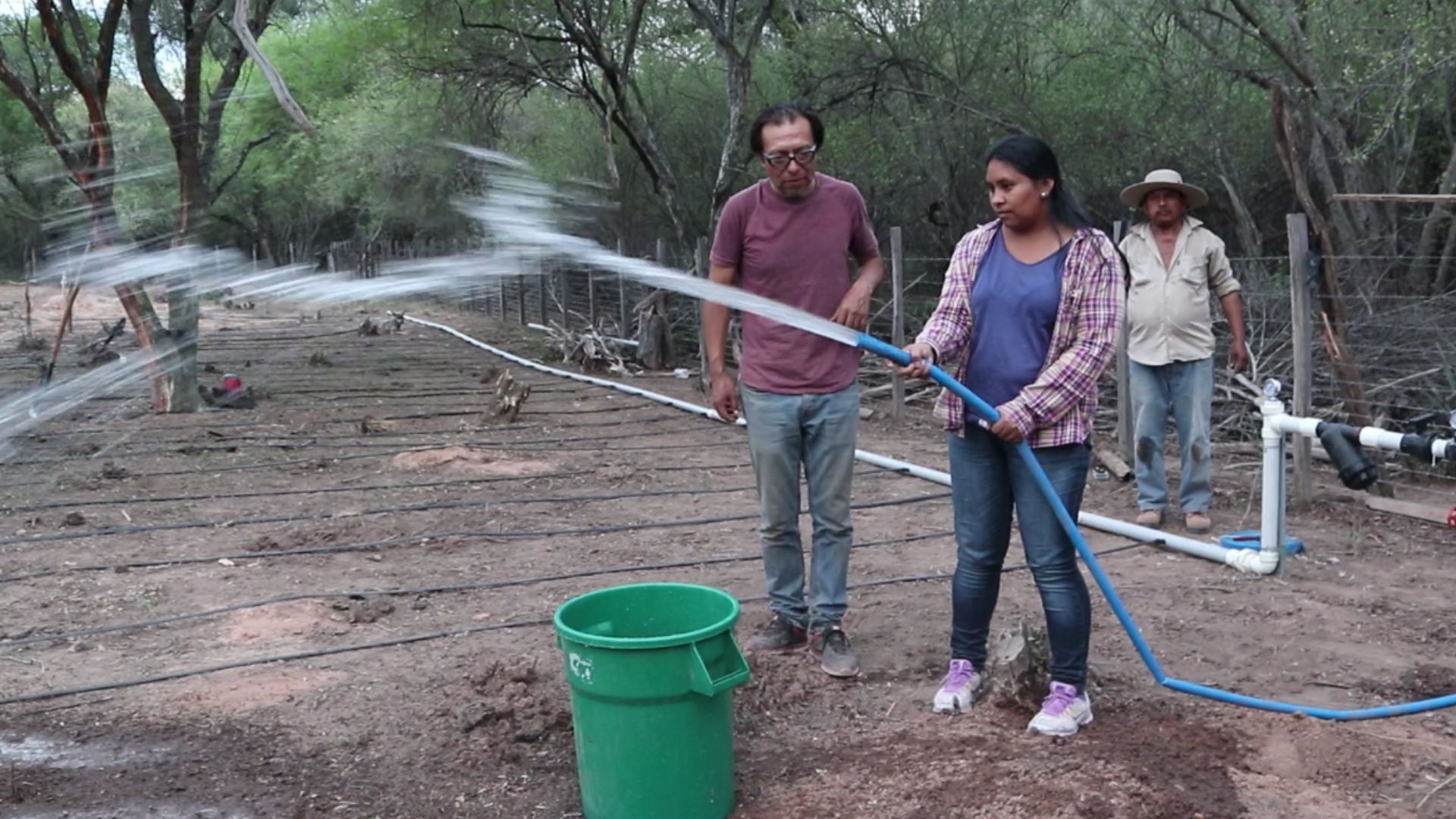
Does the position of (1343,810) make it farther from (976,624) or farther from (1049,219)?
(1049,219)

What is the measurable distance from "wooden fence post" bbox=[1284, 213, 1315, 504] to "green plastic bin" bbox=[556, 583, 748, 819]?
13.4ft

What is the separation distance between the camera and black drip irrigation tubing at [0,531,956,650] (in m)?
4.36

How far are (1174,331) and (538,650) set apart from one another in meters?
3.21

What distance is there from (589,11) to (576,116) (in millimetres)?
2891

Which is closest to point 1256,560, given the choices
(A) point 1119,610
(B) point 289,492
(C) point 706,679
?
(A) point 1119,610

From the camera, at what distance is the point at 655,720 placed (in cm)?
267

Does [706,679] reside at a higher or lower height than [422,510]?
higher

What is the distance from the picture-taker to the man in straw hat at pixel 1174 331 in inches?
213

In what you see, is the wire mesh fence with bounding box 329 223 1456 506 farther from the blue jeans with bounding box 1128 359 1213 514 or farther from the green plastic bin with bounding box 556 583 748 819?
the green plastic bin with bounding box 556 583 748 819

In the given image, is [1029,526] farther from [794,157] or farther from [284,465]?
[284,465]

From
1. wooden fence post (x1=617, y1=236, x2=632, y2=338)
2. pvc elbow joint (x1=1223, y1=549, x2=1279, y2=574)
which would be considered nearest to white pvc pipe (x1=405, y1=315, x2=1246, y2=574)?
pvc elbow joint (x1=1223, y1=549, x2=1279, y2=574)

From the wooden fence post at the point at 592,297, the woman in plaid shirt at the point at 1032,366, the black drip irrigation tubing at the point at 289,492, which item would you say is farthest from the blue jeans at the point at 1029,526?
the wooden fence post at the point at 592,297

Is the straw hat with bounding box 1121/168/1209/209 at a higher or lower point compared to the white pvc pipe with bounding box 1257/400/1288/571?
higher

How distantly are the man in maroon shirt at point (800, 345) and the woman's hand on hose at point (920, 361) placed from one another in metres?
0.44
